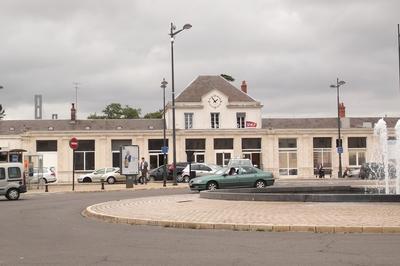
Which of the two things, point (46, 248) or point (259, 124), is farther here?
point (259, 124)

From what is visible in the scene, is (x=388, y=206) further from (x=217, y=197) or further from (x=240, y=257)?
(x=240, y=257)

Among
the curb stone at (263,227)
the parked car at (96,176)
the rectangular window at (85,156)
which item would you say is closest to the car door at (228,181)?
the curb stone at (263,227)

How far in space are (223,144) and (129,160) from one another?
23.3m

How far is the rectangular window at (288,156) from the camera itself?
60406 millimetres

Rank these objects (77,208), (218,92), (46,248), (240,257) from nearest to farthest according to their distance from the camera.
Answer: (240,257) < (46,248) < (77,208) < (218,92)

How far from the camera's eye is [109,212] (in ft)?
61.5

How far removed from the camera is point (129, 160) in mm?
37812

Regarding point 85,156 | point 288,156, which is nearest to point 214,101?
point 288,156

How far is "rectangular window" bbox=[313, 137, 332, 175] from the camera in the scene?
61062 mm

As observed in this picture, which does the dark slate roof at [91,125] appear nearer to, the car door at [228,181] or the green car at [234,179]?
the green car at [234,179]

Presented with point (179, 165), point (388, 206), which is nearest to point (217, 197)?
point (388, 206)

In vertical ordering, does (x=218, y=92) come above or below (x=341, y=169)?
above

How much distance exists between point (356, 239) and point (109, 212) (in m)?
8.84

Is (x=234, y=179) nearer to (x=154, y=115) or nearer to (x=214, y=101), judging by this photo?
(x=214, y=101)
